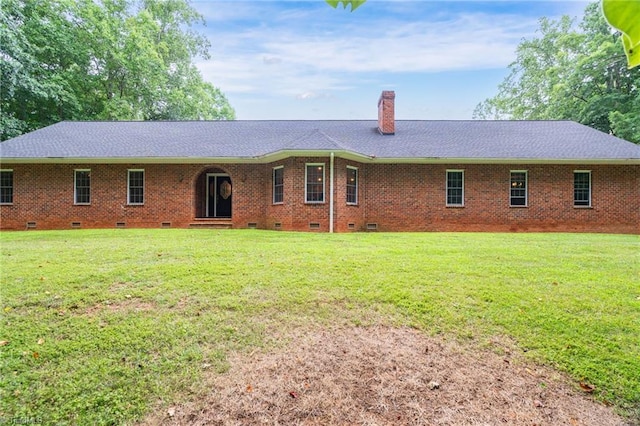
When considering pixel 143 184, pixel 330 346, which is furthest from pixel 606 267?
pixel 143 184

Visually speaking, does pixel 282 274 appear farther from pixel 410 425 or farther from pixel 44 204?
pixel 44 204

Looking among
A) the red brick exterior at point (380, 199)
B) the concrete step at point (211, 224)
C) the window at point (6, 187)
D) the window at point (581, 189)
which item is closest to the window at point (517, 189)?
the red brick exterior at point (380, 199)

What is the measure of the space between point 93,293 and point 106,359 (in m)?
1.76

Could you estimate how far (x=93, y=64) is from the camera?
24859 millimetres

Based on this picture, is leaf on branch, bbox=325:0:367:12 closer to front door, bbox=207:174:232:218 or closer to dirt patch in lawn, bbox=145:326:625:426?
dirt patch in lawn, bbox=145:326:625:426

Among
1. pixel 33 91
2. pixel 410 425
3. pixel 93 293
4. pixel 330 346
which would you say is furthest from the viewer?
pixel 33 91

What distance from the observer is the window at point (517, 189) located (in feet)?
46.3

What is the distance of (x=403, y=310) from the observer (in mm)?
4344

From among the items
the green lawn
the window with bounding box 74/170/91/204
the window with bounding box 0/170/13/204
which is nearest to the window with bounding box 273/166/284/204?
the green lawn

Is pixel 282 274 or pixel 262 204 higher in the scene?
pixel 262 204

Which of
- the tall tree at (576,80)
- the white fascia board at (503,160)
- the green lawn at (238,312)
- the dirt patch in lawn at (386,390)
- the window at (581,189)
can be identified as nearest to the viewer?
the dirt patch in lawn at (386,390)

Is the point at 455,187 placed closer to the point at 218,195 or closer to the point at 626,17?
the point at 218,195

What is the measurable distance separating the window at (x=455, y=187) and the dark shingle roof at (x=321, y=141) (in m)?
0.78

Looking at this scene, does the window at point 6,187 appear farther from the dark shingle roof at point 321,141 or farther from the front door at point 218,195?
the front door at point 218,195
